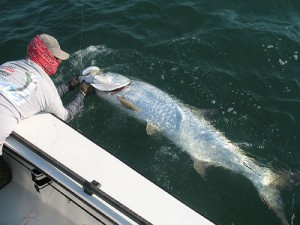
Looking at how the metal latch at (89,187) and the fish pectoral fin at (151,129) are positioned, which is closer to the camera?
the metal latch at (89,187)

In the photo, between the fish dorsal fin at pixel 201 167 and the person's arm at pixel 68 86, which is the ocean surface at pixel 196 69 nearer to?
the fish dorsal fin at pixel 201 167

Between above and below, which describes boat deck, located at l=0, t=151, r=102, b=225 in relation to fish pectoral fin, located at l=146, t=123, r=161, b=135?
above

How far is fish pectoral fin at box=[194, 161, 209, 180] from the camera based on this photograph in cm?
562

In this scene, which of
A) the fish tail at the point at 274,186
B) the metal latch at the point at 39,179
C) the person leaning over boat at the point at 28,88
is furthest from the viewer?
the fish tail at the point at 274,186

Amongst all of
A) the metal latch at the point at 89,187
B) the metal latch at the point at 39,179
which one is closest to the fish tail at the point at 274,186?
the metal latch at the point at 89,187

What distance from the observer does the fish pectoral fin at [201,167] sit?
562 centimetres

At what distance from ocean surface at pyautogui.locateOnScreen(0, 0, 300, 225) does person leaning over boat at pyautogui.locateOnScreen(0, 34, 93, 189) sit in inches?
41.7

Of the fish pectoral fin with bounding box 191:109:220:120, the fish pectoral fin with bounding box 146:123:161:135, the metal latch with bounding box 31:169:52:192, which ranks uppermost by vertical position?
the metal latch with bounding box 31:169:52:192

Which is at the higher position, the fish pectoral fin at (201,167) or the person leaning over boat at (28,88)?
the person leaning over boat at (28,88)

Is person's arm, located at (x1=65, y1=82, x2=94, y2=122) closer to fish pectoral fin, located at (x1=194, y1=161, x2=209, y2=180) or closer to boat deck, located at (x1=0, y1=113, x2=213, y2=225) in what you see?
boat deck, located at (x1=0, y1=113, x2=213, y2=225)

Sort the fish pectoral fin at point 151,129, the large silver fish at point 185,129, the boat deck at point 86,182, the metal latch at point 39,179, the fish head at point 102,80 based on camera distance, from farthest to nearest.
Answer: the fish head at point 102,80 < the fish pectoral fin at point 151,129 < the large silver fish at point 185,129 < the metal latch at point 39,179 < the boat deck at point 86,182

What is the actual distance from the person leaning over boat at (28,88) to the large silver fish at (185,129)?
165cm

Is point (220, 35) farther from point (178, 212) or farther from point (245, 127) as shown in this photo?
point (178, 212)

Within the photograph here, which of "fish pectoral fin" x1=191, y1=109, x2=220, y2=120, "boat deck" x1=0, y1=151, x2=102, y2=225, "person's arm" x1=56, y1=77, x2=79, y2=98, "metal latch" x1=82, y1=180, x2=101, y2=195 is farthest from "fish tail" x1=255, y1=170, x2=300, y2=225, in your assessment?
"person's arm" x1=56, y1=77, x2=79, y2=98
